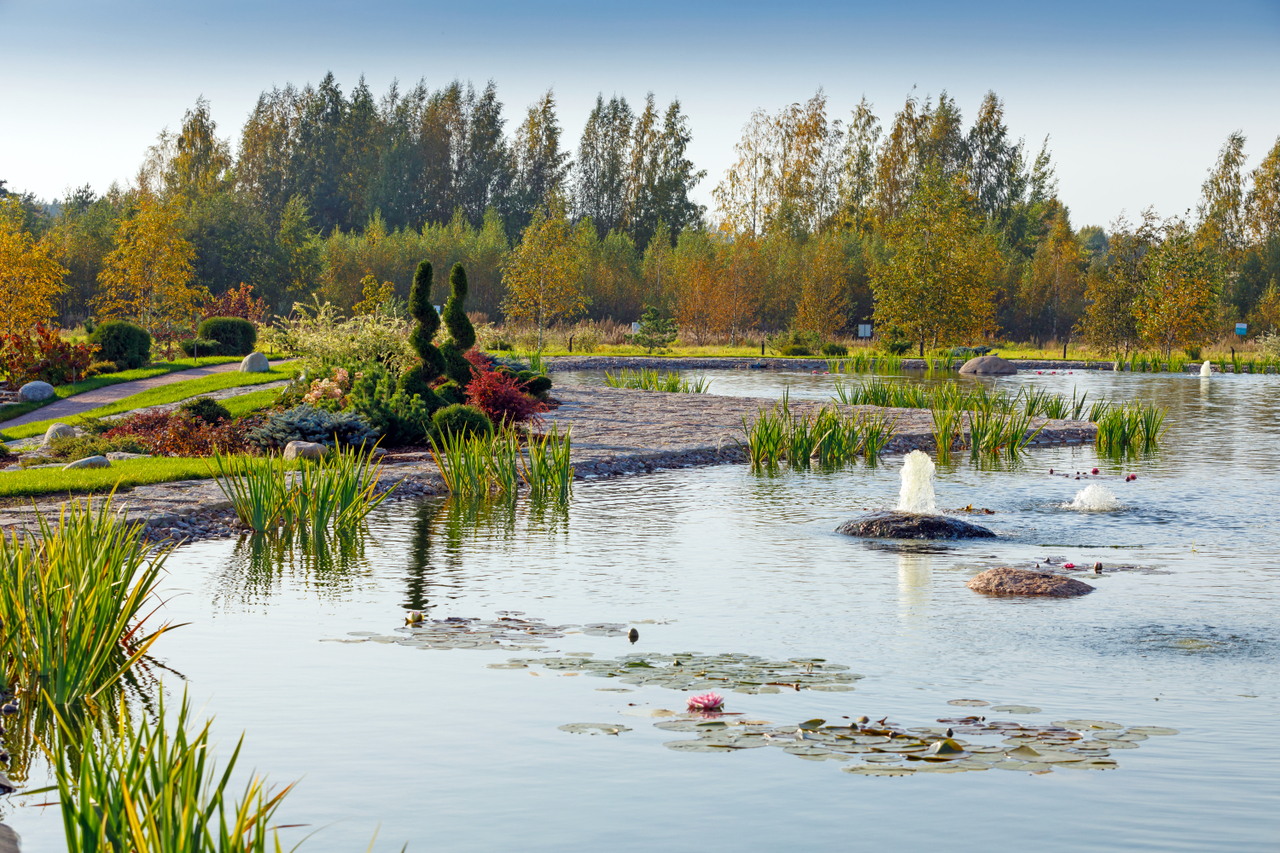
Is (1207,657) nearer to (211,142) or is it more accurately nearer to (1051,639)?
(1051,639)

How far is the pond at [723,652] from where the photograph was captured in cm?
436

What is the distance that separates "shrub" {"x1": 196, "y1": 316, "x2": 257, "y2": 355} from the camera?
31.9 m

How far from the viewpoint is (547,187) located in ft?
224

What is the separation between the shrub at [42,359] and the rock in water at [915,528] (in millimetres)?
18361

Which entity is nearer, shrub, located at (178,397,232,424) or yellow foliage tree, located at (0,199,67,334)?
shrub, located at (178,397,232,424)

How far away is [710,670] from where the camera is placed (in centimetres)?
627

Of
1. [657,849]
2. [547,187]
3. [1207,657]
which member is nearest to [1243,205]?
[547,187]

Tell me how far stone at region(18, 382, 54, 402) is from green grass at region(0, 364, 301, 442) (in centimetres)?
160

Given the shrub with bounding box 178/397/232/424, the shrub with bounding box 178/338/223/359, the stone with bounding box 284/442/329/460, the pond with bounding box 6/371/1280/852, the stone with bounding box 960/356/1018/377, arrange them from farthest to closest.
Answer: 1. the stone with bounding box 960/356/1018/377
2. the shrub with bounding box 178/338/223/359
3. the shrub with bounding box 178/397/232/424
4. the stone with bounding box 284/442/329/460
5. the pond with bounding box 6/371/1280/852

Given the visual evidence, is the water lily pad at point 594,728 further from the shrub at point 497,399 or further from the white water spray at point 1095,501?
the shrub at point 497,399

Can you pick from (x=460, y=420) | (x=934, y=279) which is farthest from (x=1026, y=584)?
(x=934, y=279)

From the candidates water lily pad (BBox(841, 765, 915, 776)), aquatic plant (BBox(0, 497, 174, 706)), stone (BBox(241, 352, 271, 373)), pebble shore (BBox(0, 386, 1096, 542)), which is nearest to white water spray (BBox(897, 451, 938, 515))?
pebble shore (BBox(0, 386, 1096, 542))

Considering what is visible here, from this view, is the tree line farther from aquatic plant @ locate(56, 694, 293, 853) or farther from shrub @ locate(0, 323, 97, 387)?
aquatic plant @ locate(56, 694, 293, 853)

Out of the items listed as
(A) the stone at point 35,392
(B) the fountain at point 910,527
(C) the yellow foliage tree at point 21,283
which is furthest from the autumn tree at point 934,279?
(B) the fountain at point 910,527
